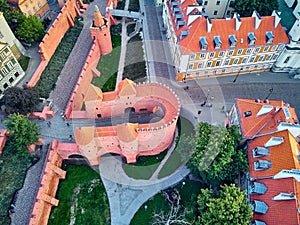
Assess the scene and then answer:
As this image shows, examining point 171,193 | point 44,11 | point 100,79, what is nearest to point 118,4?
point 44,11

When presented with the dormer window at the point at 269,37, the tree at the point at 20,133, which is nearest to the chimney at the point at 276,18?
the dormer window at the point at 269,37

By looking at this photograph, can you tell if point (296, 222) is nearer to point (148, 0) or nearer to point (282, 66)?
point (282, 66)

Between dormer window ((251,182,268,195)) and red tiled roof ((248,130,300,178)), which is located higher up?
red tiled roof ((248,130,300,178))

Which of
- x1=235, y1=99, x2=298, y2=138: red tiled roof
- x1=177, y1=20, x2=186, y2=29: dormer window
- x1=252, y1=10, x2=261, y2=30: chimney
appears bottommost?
x1=235, y1=99, x2=298, y2=138: red tiled roof

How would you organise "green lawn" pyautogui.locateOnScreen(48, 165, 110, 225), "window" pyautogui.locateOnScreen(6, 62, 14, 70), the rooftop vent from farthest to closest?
"window" pyautogui.locateOnScreen(6, 62, 14, 70) → "green lawn" pyautogui.locateOnScreen(48, 165, 110, 225) → the rooftop vent

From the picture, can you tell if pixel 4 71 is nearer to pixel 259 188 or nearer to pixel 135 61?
pixel 135 61

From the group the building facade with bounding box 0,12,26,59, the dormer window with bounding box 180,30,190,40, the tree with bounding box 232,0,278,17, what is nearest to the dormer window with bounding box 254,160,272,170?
the dormer window with bounding box 180,30,190,40

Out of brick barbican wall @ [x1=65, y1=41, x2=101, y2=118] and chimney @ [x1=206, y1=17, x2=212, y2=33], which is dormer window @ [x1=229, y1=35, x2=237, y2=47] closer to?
chimney @ [x1=206, y1=17, x2=212, y2=33]

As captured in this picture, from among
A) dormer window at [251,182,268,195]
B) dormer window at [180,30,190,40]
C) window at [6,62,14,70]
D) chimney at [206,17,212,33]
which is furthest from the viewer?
dormer window at [180,30,190,40]
